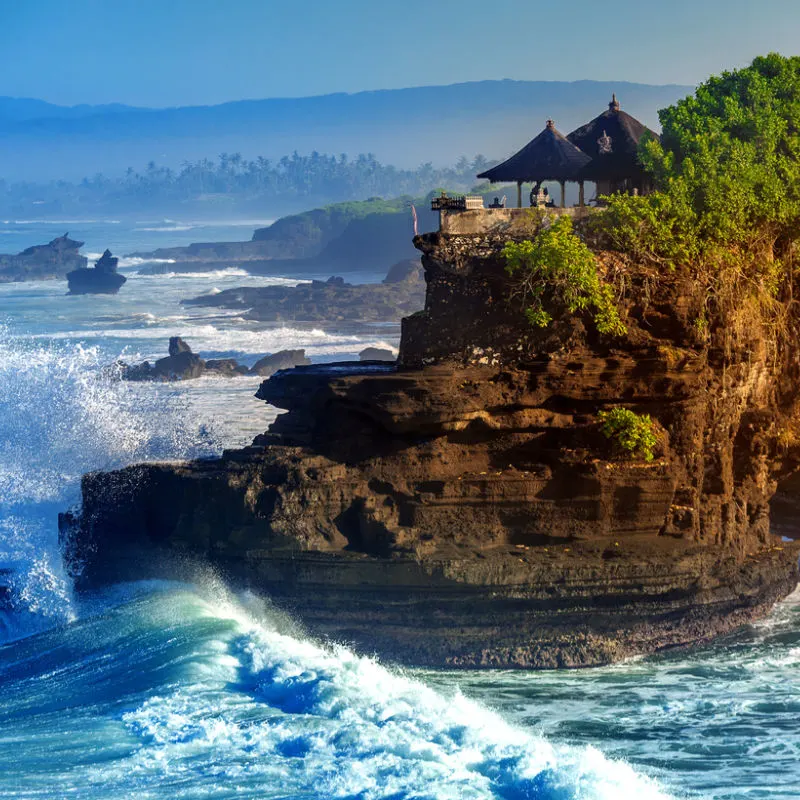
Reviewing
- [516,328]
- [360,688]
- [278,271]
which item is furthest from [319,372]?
[278,271]

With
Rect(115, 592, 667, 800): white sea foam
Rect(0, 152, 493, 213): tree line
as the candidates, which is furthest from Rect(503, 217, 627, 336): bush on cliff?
Rect(0, 152, 493, 213): tree line

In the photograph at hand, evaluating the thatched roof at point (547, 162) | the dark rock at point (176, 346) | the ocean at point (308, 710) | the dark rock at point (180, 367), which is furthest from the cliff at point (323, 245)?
the thatched roof at point (547, 162)

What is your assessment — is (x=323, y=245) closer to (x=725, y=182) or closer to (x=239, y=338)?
(x=239, y=338)

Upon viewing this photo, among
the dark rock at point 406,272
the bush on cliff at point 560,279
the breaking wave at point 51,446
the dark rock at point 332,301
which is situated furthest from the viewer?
the dark rock at point 406,272

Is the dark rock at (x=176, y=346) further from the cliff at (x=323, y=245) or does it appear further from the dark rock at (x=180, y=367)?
the cliff at (x=323, y=245)

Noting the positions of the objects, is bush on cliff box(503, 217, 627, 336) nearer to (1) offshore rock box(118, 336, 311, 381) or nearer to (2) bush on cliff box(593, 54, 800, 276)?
(2) bush on cliff box(593, 54, 800, 276)

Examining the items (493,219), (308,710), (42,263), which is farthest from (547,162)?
(42,263)

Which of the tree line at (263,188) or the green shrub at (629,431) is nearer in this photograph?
the green shrub at (629,431)
